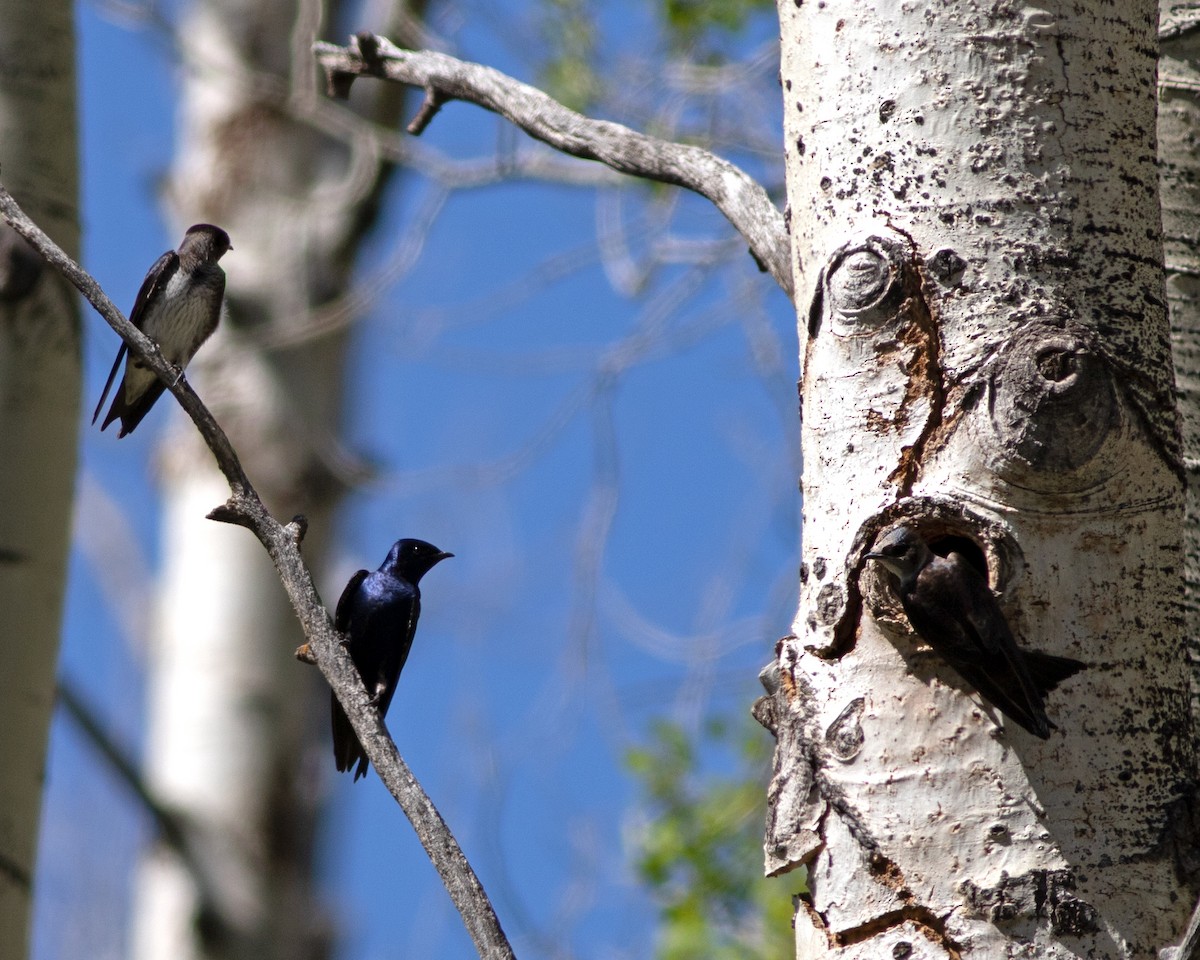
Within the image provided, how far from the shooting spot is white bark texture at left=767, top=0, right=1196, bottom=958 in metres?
1.39

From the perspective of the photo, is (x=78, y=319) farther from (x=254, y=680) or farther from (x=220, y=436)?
(x=254, y=680)

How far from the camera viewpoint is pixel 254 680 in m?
5.25

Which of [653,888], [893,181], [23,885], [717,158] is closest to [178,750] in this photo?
[653,888]

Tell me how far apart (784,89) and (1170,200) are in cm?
82

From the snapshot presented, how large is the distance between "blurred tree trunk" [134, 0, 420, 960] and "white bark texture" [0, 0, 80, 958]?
2215 millimetres

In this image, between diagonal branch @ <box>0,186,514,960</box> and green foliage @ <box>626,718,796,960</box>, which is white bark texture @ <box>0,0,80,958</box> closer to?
diagonal branch @ <box>0,186,514,960</box>

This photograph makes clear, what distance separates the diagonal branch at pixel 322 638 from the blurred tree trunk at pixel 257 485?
3.30 meters

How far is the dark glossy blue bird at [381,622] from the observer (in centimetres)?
274

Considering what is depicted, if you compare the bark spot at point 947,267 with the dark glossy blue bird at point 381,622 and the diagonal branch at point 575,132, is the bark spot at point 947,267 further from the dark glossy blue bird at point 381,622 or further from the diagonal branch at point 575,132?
the dark glossy blue bird at point 381,622

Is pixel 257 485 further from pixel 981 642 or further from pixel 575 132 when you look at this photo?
pixel 981 642

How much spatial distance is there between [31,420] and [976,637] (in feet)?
5.53

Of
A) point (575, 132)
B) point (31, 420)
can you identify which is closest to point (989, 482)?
point (575, 132)

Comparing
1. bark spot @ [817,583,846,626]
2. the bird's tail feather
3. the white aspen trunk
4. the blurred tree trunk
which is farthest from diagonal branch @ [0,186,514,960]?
the blurred tree trunk

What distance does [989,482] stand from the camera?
1.46 meters
